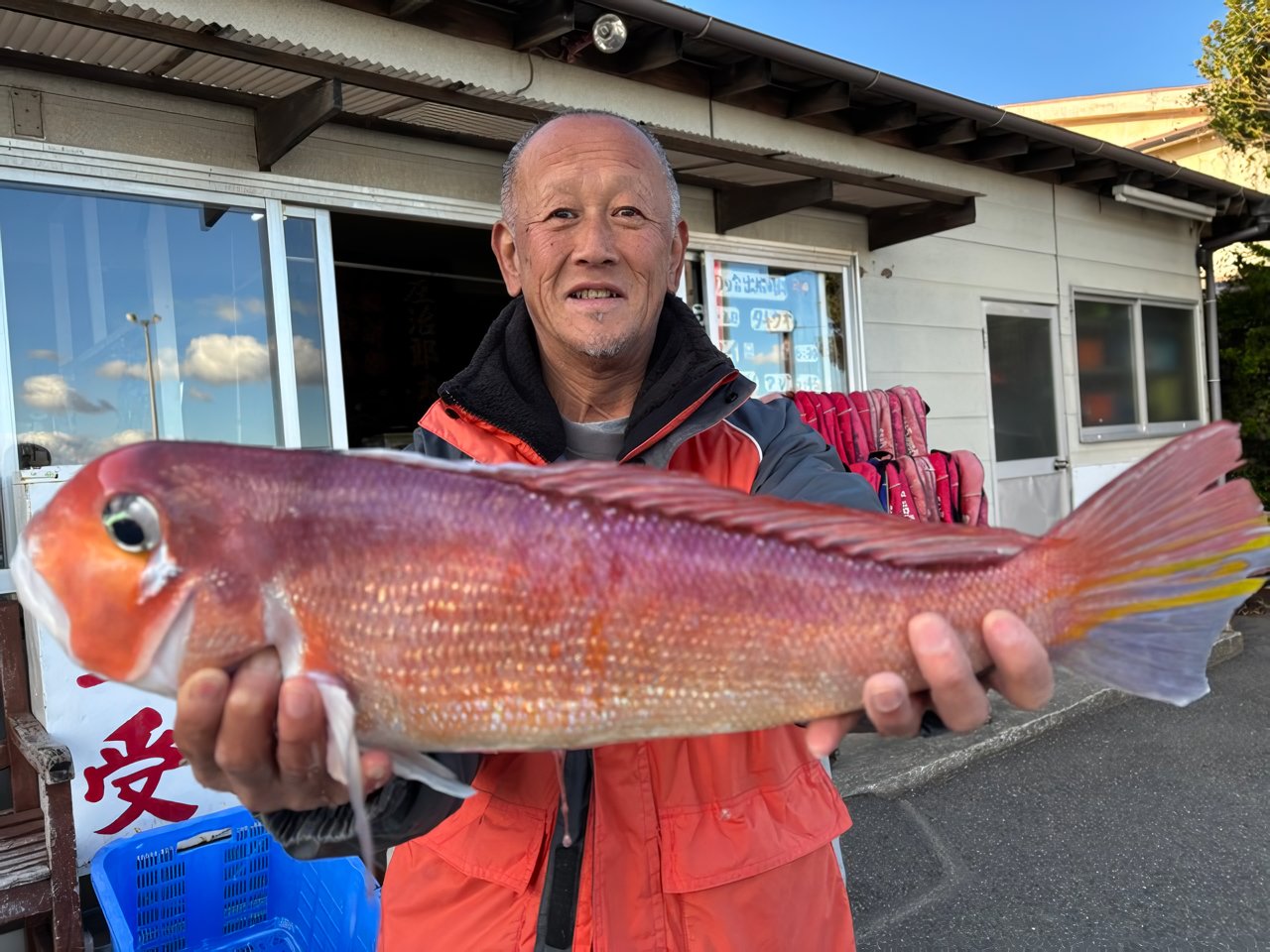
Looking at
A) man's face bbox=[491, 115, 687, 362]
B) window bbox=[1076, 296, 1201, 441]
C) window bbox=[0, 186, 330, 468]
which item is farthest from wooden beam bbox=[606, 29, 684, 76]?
window bbox=[1076, 296, 1201, 441]

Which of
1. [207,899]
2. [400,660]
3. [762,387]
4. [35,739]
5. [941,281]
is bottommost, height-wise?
[207,899]

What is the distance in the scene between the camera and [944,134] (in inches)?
295

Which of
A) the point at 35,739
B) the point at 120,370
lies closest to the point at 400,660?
the point at 35,739

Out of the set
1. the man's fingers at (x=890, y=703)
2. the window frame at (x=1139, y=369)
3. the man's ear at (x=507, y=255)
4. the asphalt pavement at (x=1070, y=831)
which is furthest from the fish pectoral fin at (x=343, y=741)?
the window frame at (x=1139, y=369)

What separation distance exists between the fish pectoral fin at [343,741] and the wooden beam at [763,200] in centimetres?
597

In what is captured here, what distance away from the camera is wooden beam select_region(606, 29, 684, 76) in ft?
17.5

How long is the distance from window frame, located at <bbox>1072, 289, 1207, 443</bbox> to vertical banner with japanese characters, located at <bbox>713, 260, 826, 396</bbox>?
4.09 meters

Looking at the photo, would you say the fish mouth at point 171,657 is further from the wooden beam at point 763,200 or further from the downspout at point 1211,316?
the downspout at point 1211,316

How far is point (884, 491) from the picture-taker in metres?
6.12

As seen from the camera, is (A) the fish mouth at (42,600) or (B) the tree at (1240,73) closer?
(A) the fish mouth at (42,600)

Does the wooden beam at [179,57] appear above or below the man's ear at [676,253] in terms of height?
above

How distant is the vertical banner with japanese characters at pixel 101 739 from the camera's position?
12.3 ft

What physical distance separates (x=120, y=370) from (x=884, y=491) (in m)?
4.88

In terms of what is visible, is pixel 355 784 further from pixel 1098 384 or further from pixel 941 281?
pixel 1098 384
